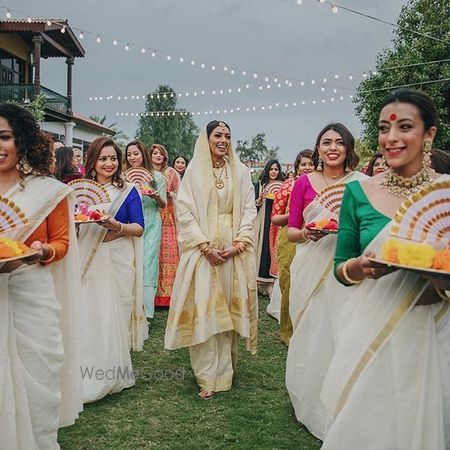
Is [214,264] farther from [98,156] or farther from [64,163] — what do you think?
[64,163]

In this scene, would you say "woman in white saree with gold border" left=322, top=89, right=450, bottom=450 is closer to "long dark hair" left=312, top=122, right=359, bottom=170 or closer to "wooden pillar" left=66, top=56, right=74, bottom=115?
"long dark hair" left=312, top=122, right=359, bottom=170

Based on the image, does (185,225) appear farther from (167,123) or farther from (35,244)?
(167,123)

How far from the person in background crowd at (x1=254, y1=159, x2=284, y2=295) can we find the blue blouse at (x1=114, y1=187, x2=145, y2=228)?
417 centimetres

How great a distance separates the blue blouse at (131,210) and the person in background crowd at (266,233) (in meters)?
4.17

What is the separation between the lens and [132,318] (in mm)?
5285

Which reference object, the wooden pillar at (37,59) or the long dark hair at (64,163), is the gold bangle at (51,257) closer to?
the long dark hair at (64,163)

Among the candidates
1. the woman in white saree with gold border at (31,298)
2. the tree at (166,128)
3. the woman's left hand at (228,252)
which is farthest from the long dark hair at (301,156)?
the tree at (166,128)

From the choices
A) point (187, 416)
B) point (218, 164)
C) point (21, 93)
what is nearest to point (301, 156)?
point (218, 164)

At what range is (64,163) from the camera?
5613mm

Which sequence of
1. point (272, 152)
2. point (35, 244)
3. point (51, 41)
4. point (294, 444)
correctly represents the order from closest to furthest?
point (35, 244) → point (294, 444) → point (51, 41) → point (272, 152)

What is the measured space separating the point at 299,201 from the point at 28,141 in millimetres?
2190

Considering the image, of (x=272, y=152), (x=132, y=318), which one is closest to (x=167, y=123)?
(x=272, y=152)

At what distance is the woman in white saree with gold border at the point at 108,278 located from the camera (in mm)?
4621

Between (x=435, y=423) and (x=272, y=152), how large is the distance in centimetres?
5609
